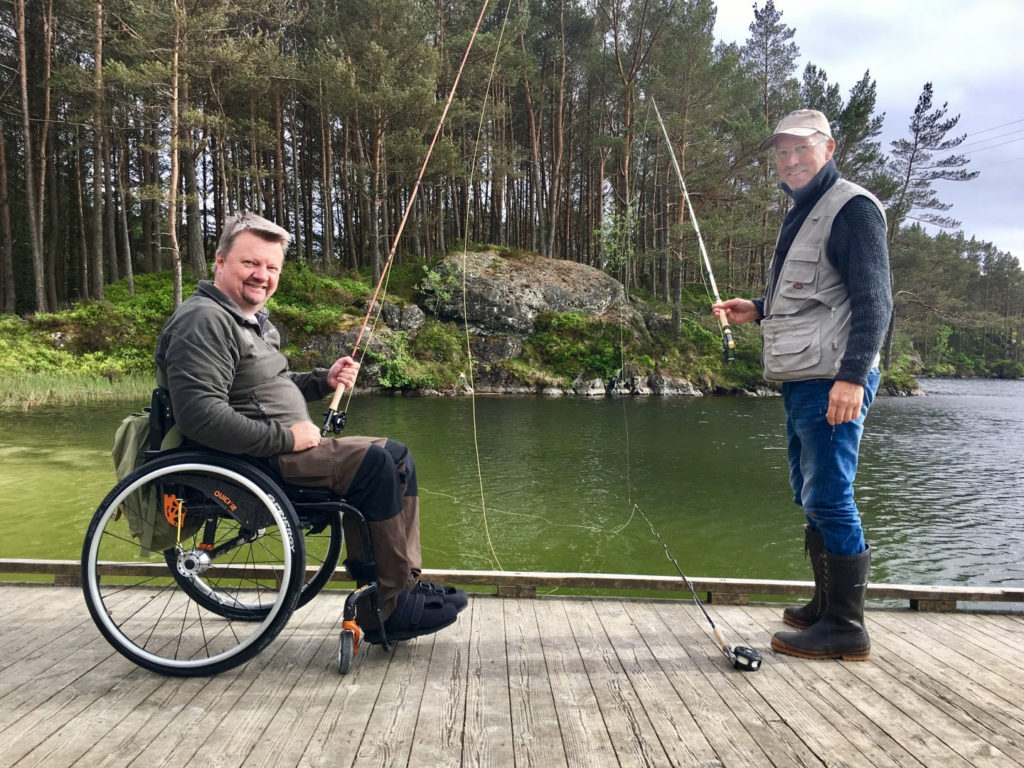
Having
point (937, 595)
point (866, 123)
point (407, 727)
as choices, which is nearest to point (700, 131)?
point (866, 123)

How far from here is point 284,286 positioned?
860 inches

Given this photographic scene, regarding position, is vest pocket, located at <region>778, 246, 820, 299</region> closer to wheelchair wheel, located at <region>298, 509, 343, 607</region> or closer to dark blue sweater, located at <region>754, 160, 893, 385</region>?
dark blue sweater, located at <region>754, 160, 893, 385</region>

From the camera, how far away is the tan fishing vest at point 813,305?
230 cm

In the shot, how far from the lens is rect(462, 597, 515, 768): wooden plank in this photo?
160 centimetres

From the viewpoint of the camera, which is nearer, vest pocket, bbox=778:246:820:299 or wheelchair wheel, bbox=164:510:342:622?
wheelchair wheel, bbox=164:510:342:622

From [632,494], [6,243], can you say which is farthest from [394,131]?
[632,494]

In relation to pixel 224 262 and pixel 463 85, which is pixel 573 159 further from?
pixel 224 262

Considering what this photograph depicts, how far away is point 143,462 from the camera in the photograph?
7.06 ft

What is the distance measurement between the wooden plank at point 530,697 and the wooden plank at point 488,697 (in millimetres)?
21

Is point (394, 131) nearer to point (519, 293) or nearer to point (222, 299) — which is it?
point (519, 293)

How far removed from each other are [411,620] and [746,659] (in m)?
1.16

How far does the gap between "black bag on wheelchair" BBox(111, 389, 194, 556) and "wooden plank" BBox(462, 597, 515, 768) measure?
112cm

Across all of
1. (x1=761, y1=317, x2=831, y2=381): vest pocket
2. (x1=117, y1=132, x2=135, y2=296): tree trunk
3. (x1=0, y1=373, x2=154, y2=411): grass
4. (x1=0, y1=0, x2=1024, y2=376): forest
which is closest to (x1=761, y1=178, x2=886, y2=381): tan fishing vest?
(x1=761, y1=317, x2=831, y2=381): vest pocket

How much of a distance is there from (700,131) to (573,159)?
33.6 feet
